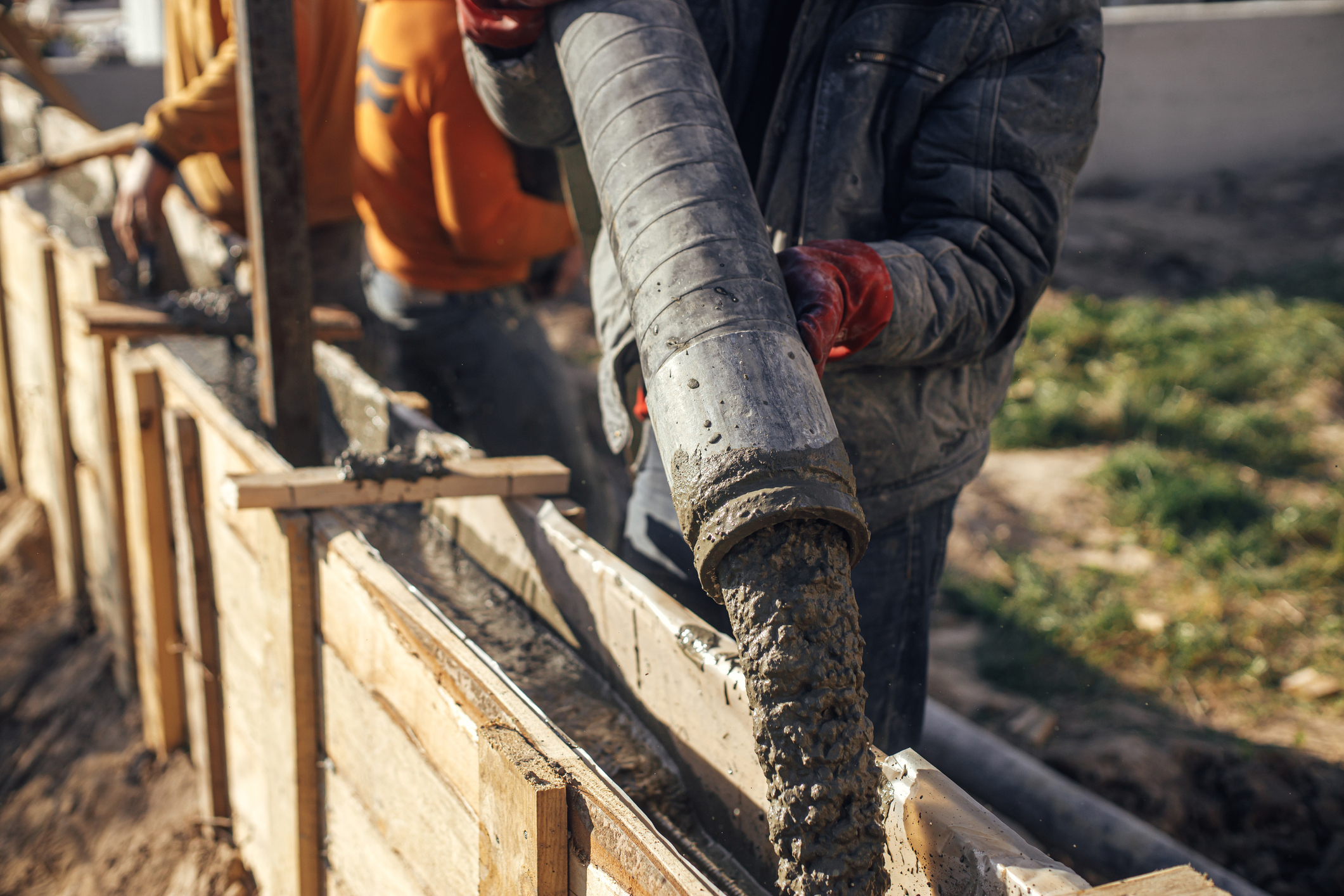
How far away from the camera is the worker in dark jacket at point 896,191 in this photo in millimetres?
1706

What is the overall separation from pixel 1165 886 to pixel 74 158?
16.4 feet

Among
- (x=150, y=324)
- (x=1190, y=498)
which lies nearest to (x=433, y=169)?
(x=150, y=324)

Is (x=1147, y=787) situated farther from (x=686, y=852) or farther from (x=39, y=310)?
(x=39, y=310)

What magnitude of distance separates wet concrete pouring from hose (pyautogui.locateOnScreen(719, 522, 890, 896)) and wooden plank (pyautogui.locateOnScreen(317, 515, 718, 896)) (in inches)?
6.2

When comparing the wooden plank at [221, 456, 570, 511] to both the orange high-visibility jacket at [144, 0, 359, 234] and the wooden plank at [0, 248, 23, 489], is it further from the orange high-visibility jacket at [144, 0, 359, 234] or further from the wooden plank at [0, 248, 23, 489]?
the wooden plank at [0, 248, 23, 489]

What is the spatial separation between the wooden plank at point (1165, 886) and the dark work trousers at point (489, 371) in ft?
9.10

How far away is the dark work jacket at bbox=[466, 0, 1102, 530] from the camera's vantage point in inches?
69.0

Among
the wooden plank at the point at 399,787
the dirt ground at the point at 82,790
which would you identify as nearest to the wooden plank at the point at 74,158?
the dirt ground at the point at 82,790

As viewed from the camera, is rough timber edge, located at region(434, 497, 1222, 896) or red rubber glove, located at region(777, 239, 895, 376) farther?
red rubber glove, located at region(777, 239, 895, 376)

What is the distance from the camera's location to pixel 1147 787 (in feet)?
10.9

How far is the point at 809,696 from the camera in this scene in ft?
4.30

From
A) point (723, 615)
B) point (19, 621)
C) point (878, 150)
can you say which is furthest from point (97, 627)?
point (878, 150)

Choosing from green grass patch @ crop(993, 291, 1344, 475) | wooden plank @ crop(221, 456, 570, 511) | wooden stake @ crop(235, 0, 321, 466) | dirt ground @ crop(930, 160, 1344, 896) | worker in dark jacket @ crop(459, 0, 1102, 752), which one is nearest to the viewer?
worker in dark jacket @ crop(459, 0, 1102, 752)

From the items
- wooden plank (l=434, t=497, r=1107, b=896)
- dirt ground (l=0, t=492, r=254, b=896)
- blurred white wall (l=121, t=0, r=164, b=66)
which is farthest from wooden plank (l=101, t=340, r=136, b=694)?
blurred white wall (l=121, t=0, r=164, b=66)
